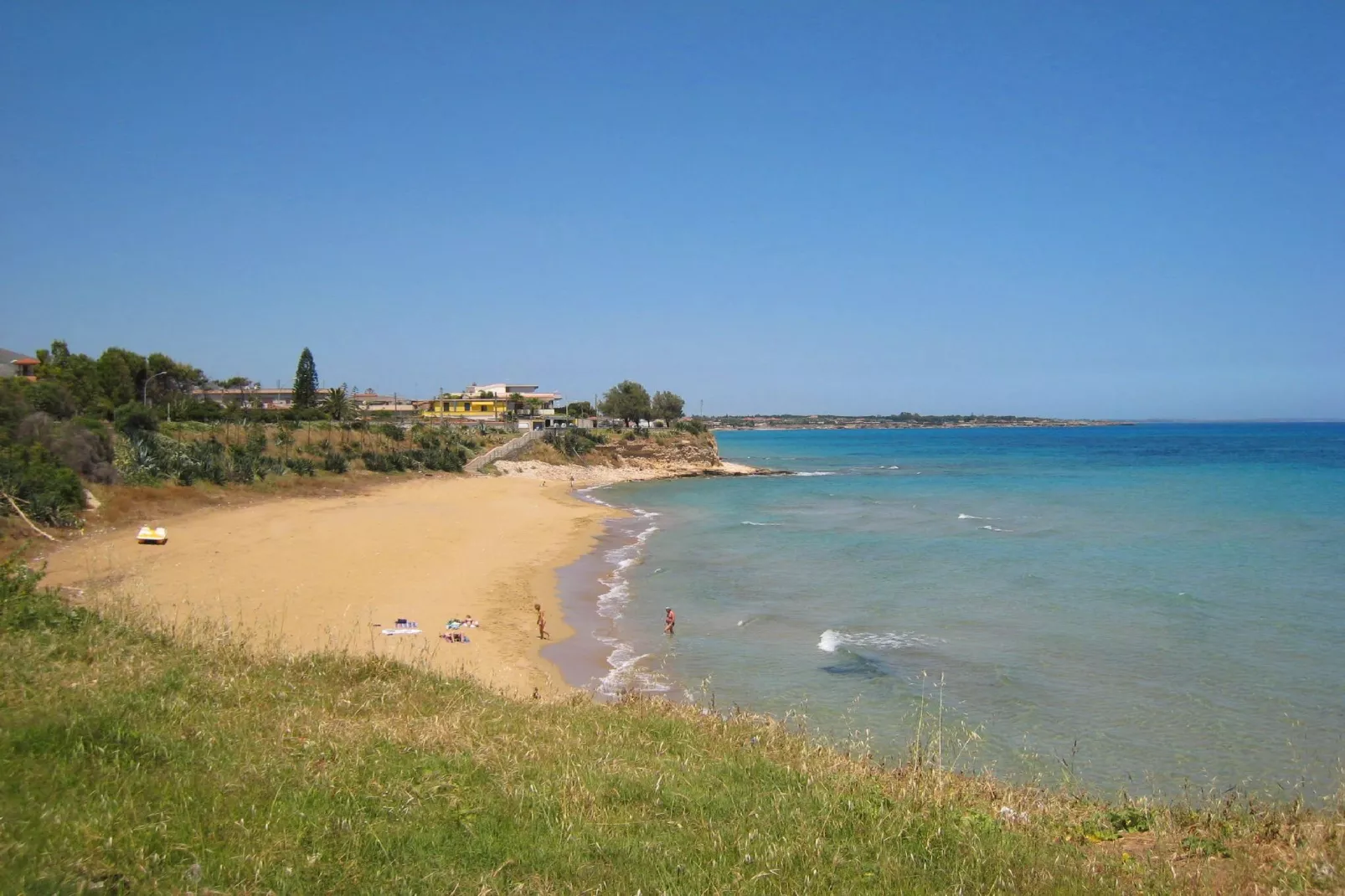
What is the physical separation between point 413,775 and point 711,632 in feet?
41.2

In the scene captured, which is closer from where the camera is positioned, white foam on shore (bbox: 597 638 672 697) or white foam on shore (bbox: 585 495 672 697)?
white foam on shore (bbox: 597 638 672 697)

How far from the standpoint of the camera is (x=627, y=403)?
10762cm

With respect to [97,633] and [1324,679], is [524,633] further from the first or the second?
[1324,679]

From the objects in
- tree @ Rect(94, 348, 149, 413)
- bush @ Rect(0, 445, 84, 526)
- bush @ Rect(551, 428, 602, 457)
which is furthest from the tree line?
bush @ Rect(0, 445, 84, 526)

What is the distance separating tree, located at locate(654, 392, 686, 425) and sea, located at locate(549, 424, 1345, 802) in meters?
71.4

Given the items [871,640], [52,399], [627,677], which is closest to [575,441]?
[52,399]

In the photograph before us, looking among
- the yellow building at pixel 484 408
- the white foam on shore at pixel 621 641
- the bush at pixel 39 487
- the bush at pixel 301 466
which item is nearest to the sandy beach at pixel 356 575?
the white foam on shore at pixel 621 641

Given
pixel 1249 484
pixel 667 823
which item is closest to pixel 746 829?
pixel 667 823

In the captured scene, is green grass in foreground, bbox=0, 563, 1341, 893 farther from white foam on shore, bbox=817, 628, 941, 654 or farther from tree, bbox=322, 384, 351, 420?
tree, bbox=322, 384, 351, 420

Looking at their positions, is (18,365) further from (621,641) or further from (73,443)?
(621,641)

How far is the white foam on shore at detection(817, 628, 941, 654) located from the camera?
16430mm

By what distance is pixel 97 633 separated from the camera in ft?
26.8

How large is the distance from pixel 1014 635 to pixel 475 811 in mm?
15187

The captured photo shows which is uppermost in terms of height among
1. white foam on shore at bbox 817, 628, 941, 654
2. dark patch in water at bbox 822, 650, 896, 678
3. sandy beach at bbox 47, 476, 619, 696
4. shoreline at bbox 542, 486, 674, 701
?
sandy beach at bbox 47, 476, 619, 696
